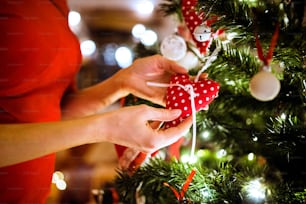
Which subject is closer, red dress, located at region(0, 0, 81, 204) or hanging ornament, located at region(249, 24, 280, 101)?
hanging ornament, located at region(249, 24, 280, 101)

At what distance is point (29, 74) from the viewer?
0.72 m

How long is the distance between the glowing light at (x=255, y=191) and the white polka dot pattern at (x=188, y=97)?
134 millimetres

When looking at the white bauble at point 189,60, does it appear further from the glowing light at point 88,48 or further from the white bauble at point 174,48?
the glowing light at point 88,48

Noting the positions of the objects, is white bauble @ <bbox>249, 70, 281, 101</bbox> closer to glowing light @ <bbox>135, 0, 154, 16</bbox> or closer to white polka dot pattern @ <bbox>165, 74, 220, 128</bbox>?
white polka dot pattern @ <bbox>165, 74, 220, 128</bbox>

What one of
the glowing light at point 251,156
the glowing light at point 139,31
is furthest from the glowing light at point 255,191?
the glowing light at point 139,31

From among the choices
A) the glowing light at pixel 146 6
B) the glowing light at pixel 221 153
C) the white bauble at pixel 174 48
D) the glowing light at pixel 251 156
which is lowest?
the glowing light at pixel 251 156

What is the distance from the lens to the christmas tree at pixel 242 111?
1.94 feet

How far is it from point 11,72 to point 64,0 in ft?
0.68

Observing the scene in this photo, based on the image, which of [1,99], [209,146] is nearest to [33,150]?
[1,99]

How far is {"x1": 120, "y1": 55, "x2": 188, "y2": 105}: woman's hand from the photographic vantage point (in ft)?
2.43

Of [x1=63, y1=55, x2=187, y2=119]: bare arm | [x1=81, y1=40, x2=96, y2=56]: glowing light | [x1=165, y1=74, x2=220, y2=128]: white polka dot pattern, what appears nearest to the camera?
→ [x1=165, y1=74, x2=220, y2=128]: white polka dot pattern

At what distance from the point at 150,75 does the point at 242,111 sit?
0.60 ft

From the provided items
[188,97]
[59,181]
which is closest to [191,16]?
[188,97]

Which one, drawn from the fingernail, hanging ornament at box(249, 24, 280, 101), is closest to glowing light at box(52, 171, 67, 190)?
the fingernail
